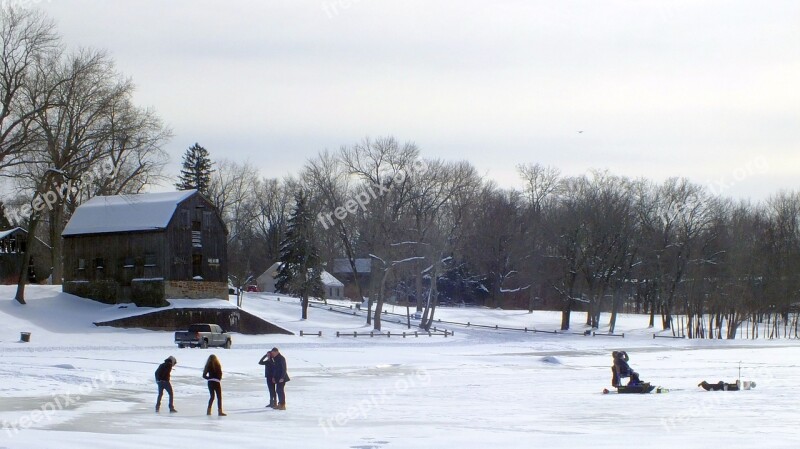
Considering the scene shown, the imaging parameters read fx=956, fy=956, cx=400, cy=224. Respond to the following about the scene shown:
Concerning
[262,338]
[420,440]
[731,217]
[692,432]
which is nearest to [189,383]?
[420,440]

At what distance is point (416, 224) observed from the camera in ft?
290

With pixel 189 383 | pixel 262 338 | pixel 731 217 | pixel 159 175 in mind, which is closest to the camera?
pixel 189 383

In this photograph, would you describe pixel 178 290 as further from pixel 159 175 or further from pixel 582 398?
pixel 582 398

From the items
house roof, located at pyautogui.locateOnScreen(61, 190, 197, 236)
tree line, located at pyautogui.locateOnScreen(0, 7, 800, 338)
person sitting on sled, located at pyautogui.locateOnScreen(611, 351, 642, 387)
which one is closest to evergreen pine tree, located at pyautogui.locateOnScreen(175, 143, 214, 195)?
tree line, located at pyautogui.locateOnScreen(0, 7, 800, 338)

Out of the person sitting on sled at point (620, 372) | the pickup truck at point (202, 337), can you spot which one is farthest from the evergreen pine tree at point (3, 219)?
the person sitting on sled at point (620, 372)

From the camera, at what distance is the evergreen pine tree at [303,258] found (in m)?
84.6

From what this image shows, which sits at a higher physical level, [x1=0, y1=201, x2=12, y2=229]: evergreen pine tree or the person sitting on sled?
[x1=0, y1=201, x2=12, y2=229]: evergreen pine tree

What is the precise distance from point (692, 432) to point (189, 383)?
19144 millimetres

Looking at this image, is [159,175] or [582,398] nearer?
[582,398]

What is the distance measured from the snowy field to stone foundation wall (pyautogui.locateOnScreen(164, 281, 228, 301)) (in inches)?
253

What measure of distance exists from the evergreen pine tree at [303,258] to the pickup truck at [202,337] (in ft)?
89.0

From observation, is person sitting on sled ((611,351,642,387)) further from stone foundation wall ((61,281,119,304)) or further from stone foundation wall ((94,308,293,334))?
stone foundation wall ((61,281,119,304))

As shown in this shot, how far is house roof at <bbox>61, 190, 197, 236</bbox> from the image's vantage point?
69.9 metres

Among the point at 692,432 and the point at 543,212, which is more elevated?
the point at 543,212
